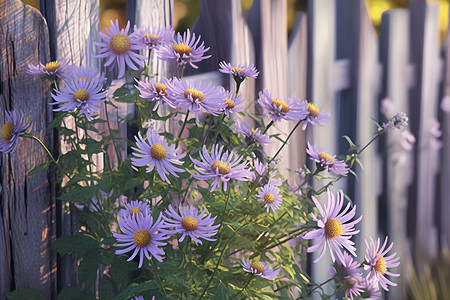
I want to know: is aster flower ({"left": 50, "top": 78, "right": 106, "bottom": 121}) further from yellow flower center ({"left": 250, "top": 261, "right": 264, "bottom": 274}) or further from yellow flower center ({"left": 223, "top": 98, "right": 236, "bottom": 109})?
yellow flower center ({"left": 250, "top": 261, "right": 264, "bottom": 274})

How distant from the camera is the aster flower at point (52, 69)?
4.03 ft

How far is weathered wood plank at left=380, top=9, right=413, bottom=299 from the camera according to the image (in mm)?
2662

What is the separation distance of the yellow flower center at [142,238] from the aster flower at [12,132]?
1.29ft

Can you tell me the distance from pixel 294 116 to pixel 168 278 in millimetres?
462

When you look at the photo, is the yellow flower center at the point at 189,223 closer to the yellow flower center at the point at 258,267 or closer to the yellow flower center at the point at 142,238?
the yellow flower center at the point at 142,238

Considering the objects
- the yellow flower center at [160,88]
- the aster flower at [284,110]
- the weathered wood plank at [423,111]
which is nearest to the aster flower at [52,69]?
the yellow flower center at [160,88]

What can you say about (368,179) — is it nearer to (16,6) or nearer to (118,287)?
(118,287)

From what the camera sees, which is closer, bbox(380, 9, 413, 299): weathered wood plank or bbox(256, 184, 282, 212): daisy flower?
bbox(256, 184, 282, 212): daisy flower

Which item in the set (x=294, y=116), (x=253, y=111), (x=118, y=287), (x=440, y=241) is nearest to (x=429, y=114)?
(x=440, y=241)

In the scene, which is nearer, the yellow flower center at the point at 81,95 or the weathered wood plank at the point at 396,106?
the yellow flower center at the point at 81,95

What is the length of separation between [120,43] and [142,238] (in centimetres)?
47

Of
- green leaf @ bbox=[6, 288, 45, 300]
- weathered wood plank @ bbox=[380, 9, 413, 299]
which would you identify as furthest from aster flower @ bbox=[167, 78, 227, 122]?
weathered wood plank @ bbox=[380, 9, 413, 299]

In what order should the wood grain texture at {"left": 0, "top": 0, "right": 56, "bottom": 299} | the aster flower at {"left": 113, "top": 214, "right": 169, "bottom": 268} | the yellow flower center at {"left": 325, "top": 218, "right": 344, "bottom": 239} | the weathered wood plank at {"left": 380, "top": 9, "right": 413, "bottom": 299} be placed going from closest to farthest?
the aster flower at {"left": 113, "top": 214, "right": 169, "bottom": 268}, the yellow flower center at {"left": 325, "top": 218, "right": 344, "bottom": 239}, the wood grain texture at {"left": 0, "top": 0, "right": 56, "bottom": 299}, the weathered wood plank at {"left": 380, "top": 9, "right": 413, "bottom": 299}

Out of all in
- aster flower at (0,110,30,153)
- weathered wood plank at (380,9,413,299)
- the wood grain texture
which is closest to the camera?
aster flower at (0,110,30,153)
